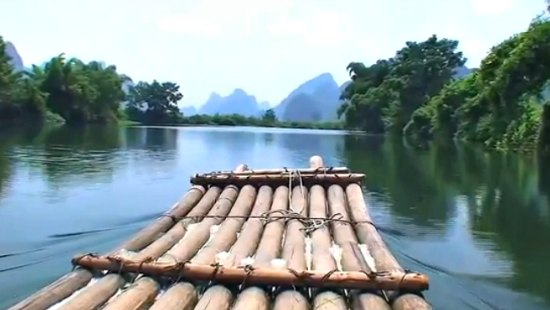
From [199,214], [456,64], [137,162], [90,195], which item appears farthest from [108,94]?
[199,214]

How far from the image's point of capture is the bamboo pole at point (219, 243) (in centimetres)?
326

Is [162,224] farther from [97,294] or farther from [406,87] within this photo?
[406,87]

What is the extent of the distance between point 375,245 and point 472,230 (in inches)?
166

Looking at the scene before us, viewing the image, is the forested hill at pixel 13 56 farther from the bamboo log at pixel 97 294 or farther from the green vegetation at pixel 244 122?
the bamboo log at pixel 97 294

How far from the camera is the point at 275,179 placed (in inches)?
297

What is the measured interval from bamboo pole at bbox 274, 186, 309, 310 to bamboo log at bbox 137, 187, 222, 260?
0.90 m

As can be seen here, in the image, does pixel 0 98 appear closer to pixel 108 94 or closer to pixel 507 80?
pixel 108 94

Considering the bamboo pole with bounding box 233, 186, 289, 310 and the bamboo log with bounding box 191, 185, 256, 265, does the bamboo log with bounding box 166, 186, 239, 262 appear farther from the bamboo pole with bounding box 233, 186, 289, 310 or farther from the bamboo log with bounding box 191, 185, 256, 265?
the bamboo pole with bounding box 233, 186, 289, 310

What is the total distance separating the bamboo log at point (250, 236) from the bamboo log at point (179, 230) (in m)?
0.51

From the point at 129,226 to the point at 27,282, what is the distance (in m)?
2.60

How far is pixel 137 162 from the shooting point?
16656 mm

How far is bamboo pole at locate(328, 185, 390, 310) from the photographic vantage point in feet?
10.9

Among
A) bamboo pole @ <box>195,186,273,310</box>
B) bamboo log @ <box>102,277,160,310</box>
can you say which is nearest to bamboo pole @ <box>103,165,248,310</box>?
bamboo log @ <box>102,277,160,310</box>

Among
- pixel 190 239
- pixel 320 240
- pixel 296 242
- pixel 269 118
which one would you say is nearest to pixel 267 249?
pixel 296 242
